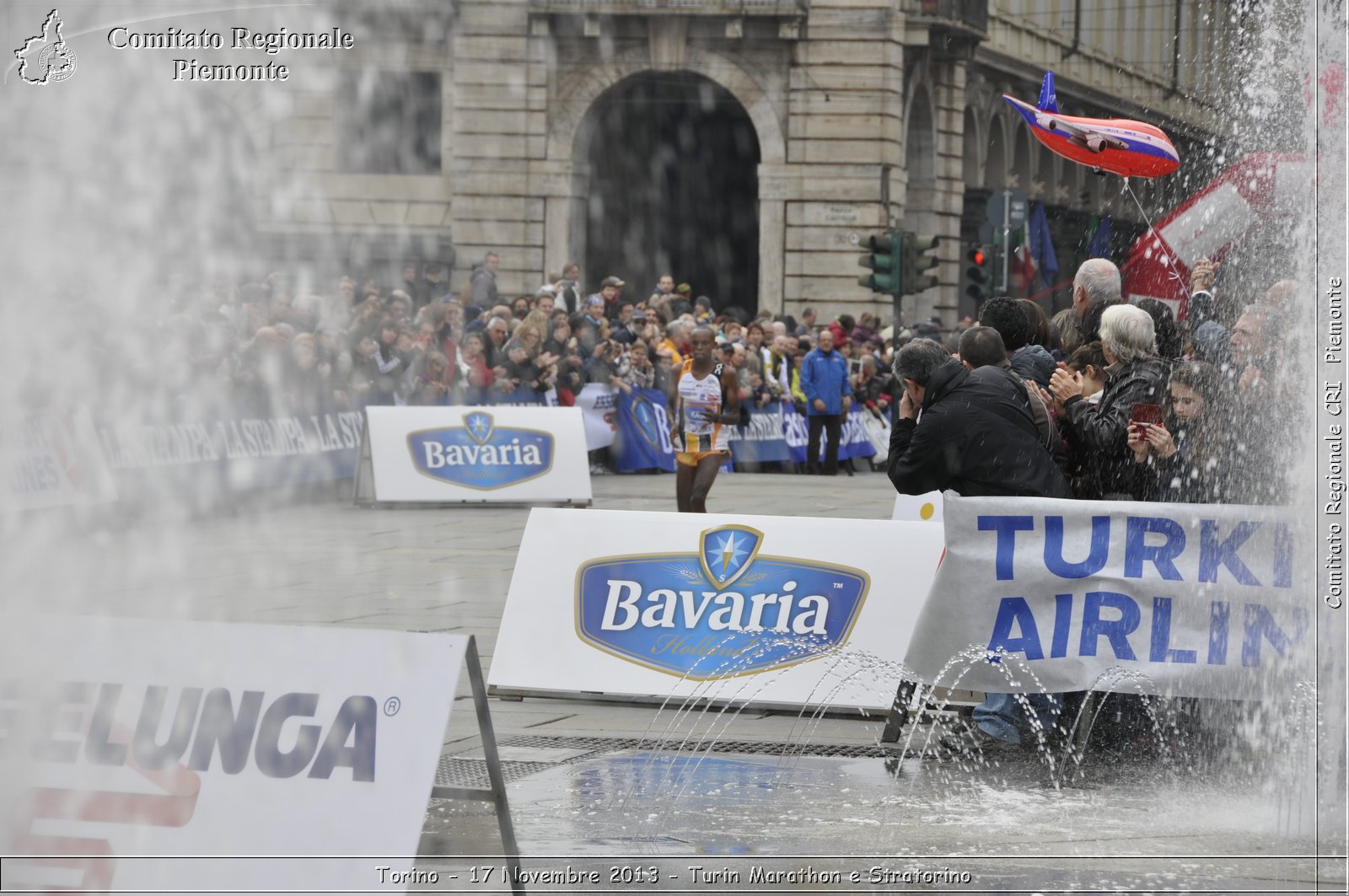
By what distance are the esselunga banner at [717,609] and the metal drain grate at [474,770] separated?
130 cm

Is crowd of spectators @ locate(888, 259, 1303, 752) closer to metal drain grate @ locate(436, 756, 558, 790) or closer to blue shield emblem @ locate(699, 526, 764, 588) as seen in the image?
blue shield emblem @ locate(699, 526, 764, 588)

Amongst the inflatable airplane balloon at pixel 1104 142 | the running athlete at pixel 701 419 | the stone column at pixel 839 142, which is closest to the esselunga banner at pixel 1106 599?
the inflatable airplane balloon at pixel 1104 142

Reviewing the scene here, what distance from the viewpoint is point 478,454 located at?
17156 mm

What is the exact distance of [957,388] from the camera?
7414mm

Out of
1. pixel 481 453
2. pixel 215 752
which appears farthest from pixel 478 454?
pixel 215 752

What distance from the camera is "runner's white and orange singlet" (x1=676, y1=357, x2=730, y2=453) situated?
13406mm

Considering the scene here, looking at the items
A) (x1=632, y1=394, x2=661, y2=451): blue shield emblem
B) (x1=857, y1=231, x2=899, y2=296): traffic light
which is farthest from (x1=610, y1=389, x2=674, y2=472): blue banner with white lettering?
(x1=857, y1=231, x2=899, y2=296): traffic light

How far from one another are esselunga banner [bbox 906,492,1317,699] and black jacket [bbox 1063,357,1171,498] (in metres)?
0.57

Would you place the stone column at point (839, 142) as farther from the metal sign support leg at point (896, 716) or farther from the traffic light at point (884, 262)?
the metal sign support leg at point (896, 716)

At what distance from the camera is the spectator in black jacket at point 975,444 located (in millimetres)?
7293

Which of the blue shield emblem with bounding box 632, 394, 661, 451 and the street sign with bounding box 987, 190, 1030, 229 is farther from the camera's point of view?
the street sign with bounding box 987, 190, 1030, 229

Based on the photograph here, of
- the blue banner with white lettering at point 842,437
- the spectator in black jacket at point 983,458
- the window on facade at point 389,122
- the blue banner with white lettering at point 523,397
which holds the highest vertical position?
the window on facade at point 389,122

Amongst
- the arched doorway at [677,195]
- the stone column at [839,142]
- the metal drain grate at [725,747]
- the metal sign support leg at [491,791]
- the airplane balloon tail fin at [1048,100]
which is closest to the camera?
the metal sign support leg at [491,791]

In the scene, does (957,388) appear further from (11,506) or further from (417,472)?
(417,472)
